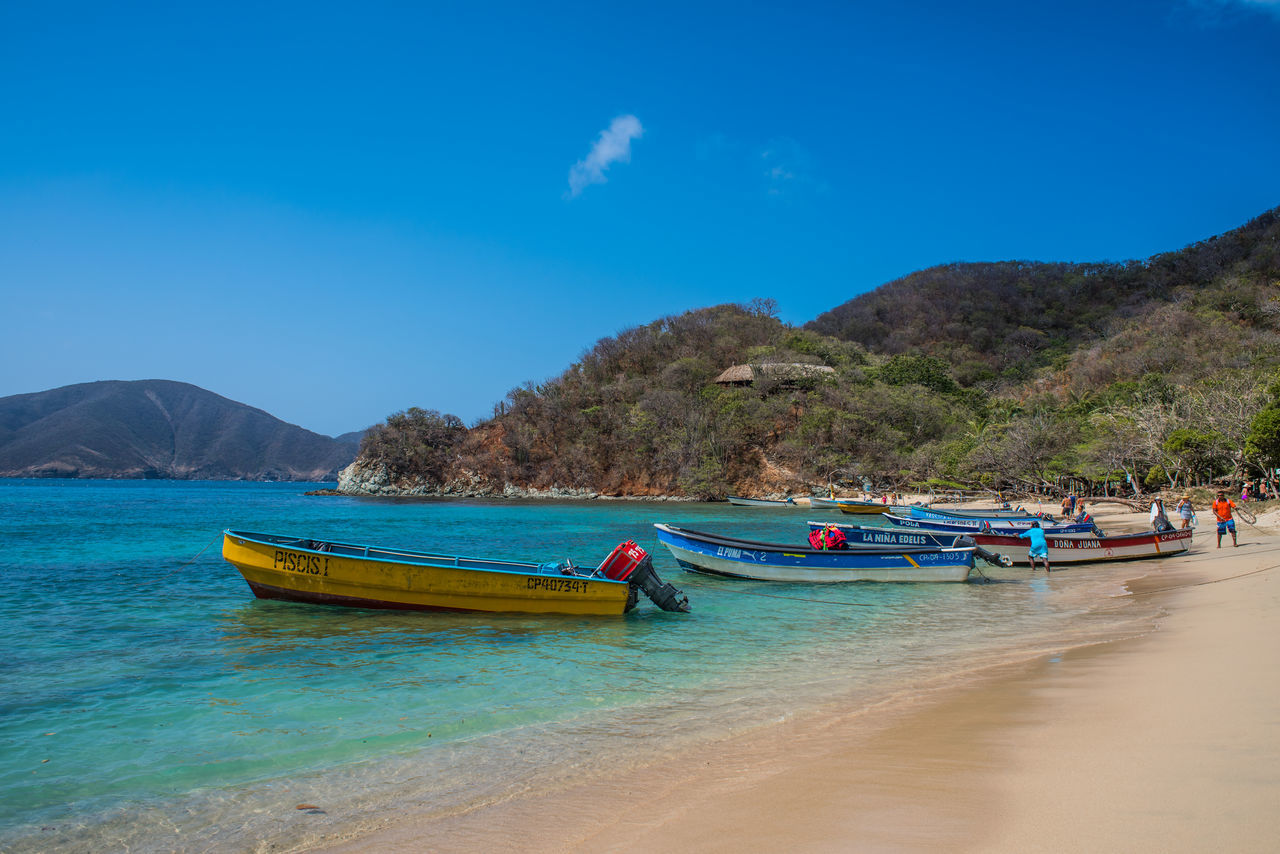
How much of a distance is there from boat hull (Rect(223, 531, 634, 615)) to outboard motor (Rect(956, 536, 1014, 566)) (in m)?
9.79

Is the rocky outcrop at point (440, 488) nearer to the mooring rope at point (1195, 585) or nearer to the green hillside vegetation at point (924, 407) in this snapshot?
the green hillside vegetation at point (924, 407)

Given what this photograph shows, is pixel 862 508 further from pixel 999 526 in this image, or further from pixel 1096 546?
pixel 1096 546

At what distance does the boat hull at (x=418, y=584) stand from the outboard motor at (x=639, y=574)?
0.86 ft

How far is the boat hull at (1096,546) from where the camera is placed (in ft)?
63.9

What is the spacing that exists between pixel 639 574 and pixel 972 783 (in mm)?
8392

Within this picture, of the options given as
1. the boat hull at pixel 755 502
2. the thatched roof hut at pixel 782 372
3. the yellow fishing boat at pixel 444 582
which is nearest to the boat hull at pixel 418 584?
the yellow fishing boat at pixel 444 582

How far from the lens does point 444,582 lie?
494 inches

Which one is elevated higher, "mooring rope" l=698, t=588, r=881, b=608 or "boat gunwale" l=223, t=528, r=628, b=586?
"boat gunwale" l=223, t=528, r=628, b=586

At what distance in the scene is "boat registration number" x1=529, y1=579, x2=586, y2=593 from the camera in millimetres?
12500

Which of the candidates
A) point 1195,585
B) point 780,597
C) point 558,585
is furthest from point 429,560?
point 1195,585

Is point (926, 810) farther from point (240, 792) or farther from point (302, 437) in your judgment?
point (302, 437)

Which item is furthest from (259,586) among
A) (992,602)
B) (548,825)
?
(992,602)

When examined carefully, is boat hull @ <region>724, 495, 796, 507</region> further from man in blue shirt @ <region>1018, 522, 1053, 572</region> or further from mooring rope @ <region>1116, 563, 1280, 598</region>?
mooring rope @ <region>1116, 563, 1280, 598</region>

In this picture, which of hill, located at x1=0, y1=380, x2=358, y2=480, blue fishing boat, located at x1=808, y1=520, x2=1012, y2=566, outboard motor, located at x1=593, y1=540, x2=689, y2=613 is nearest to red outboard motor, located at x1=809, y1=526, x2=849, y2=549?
blue fishing boat, located at x1=808, y1=520, x2=1012, y2=566
